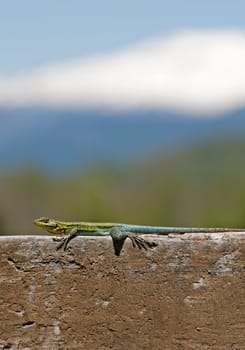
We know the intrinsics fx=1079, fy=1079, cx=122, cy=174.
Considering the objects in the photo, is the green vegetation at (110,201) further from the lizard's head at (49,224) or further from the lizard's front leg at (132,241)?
the lizard's front leg at (132,241)

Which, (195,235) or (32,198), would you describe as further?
(32,198)

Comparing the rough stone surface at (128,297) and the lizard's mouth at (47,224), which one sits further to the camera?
the lizard's mouth at (47,224)

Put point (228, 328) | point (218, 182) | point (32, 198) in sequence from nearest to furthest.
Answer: point (228, 328)
point (32, 198)
point (218, 182)

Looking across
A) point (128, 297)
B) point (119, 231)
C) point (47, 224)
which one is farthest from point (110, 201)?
point (128, 297)

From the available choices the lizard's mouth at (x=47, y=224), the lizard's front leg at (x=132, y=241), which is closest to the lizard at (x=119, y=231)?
the lizard's front leg at (x=132, y=241)

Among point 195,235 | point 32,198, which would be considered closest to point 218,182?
point 32,198

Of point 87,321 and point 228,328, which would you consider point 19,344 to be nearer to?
point 87,321

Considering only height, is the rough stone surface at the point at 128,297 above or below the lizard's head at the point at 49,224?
below

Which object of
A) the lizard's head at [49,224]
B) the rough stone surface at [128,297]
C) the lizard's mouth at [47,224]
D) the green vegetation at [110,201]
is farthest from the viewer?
the green vegetation at [110,201]

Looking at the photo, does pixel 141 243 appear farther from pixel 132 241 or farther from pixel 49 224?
pixel 49 224
